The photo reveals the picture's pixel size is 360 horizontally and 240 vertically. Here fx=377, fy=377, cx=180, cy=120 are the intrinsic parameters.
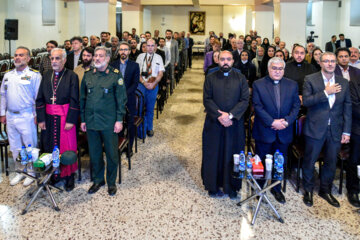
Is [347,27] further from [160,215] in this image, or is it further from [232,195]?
[160,215]

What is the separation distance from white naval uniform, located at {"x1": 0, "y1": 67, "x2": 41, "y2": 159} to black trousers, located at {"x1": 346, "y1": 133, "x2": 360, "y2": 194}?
11.2 ft

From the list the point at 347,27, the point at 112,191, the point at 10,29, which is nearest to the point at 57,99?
the point at 112,191

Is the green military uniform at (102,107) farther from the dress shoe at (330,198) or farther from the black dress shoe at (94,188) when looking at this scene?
the dress shoe at (330,198)

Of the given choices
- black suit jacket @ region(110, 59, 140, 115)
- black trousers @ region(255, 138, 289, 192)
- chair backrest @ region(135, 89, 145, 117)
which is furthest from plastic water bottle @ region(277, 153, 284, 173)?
chair backrest @ region(135, 89, 145, 117)

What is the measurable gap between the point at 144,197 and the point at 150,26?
779 inches

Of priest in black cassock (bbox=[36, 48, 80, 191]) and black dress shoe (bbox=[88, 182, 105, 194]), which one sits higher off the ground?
priest in black cassock (bbox=[36, 48, 80, 191])

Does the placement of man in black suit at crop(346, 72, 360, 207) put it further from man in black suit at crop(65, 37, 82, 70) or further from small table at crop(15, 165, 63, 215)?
man in black suit at crop(65, 37, 82, 70)

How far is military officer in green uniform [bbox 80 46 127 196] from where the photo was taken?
379cm

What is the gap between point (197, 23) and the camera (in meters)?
22.6

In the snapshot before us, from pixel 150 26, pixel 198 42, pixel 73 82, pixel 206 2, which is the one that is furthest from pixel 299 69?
pixel 150 26

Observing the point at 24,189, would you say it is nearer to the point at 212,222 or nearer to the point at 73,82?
the point at 73,82

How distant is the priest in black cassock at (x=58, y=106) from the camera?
3.95 metres

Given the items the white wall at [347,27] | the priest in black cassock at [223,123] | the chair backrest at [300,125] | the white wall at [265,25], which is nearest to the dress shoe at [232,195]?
the priest in black cassock at [223,123]

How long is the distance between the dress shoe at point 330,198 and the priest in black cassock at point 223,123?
899mm
